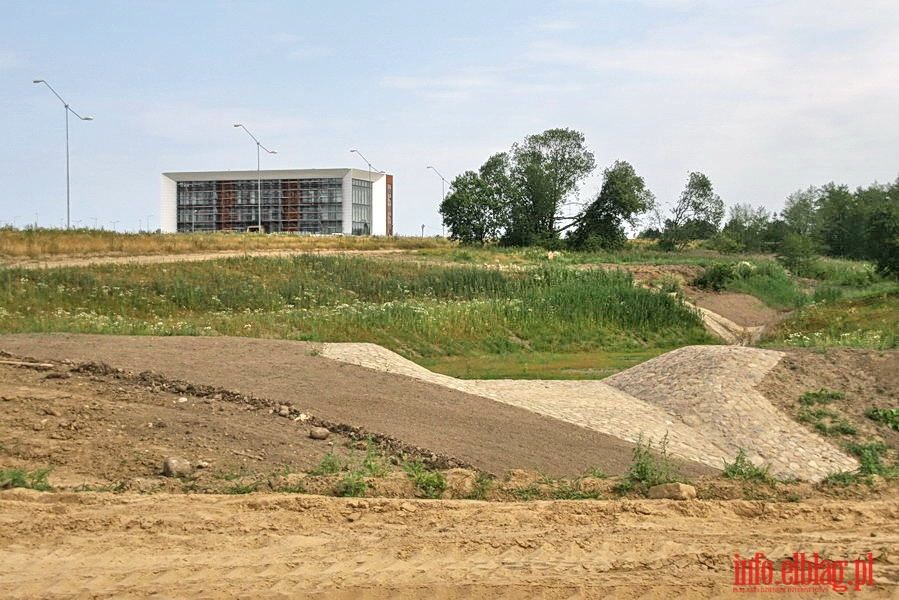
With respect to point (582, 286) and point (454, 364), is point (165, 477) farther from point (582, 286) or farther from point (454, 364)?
point (582, 286)

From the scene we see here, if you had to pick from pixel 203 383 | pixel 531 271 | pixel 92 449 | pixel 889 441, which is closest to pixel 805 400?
pixel 889 441

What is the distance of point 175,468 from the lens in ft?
29.5

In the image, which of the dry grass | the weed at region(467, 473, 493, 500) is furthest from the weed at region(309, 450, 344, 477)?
the dry grass

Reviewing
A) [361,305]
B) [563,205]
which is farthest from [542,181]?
[361,305]

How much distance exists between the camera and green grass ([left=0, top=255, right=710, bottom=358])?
22500 mm

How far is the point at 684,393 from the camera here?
573 inches

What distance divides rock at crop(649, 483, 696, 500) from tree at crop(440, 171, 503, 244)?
53.6 metres

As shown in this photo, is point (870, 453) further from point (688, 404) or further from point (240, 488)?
point (240, 488)

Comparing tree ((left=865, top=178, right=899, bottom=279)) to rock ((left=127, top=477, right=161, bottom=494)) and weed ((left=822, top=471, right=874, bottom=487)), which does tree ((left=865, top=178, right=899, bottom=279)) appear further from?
rock ((left=127, top=477, right=161, bottom=494))

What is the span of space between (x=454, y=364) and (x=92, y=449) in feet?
41.7

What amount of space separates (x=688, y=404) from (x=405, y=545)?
846 centimetres

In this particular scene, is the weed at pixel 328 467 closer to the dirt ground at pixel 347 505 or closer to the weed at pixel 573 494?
the dirt ground at pixel 347 505

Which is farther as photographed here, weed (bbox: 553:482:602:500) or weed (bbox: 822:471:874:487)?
weed (bbox: 822:471:874:487)

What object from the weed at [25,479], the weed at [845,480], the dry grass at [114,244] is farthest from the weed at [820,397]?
the dry grass at [114,244]
